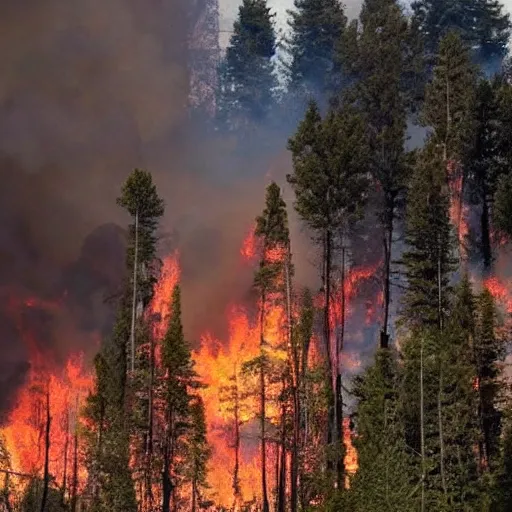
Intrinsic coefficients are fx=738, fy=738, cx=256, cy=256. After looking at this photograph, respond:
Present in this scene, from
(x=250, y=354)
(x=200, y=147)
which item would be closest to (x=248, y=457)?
(x=250, y=354)

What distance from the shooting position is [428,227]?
41.8 metres

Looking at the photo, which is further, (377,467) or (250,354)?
(250,354)

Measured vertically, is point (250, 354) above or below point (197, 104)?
below

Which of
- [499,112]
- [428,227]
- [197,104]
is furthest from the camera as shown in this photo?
[197,104]

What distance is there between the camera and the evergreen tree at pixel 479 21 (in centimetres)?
8825

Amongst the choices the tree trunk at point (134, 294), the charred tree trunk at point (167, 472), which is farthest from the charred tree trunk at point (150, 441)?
the tree trunk at point (134, 294)

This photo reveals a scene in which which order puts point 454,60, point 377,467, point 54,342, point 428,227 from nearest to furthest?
point 377,467, point 428,227, point 454,60, point 54,342

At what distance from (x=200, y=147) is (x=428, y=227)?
60.3 meters

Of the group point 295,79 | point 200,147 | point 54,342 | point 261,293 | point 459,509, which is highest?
point 295,79

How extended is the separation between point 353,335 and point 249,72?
52.1 metres

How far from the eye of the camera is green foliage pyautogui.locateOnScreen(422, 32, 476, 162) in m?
50.3

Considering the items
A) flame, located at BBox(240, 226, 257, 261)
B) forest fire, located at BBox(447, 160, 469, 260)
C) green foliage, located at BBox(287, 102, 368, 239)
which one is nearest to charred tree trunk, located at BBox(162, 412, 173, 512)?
green foliage, located at BBox(287, 102, 368, 239)

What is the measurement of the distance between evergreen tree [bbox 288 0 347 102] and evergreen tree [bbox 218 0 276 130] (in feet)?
16.8

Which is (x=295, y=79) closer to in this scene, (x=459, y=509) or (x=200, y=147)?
(x=200, y=147)
